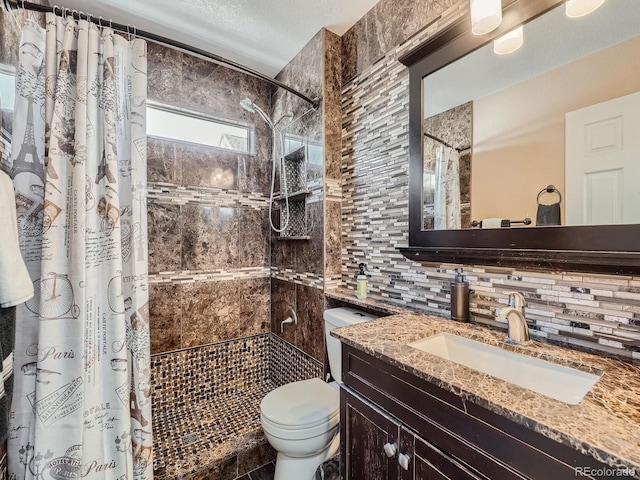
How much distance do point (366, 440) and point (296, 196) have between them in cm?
148

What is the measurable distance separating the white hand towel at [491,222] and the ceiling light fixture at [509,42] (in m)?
0.63

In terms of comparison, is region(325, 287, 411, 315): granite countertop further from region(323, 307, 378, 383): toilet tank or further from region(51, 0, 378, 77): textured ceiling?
region(51, 0, 378, 77): textured ceiling

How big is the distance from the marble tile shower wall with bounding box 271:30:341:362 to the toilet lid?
247 millimetres

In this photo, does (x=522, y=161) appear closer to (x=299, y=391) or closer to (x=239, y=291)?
(x=299, y=391)

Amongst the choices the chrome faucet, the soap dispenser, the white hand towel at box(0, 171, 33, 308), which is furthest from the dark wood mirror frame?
the white hand towel at box(0, 171, 33, 308)

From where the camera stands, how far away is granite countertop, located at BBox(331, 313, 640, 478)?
488mm

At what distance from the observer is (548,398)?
0.63m

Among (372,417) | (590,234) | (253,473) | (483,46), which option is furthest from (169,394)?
(483,46)

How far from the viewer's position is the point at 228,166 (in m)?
2.18

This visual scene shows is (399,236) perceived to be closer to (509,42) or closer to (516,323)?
(516,323)

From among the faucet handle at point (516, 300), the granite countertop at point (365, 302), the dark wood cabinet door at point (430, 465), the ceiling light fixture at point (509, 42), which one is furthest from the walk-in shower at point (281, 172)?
the dark wood cabinet door at point (430, 465)

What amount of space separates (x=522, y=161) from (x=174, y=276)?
6.70 feet

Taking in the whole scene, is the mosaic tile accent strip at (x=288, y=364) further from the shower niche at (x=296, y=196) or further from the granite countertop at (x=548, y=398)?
the granite countertop at (x=548, y=398)

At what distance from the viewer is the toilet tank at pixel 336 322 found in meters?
1.53
